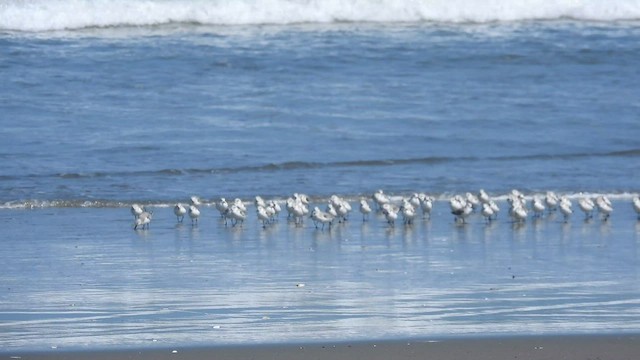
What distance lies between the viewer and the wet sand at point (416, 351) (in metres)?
8.19

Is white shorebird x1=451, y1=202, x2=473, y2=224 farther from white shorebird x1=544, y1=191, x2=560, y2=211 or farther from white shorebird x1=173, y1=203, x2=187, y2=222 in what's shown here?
white shorebird x1=173, y1=203, x2=187, y2=222

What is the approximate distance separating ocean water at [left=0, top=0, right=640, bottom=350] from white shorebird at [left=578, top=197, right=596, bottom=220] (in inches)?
7.6

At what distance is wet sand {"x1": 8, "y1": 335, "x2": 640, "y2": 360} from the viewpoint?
819 centimetres

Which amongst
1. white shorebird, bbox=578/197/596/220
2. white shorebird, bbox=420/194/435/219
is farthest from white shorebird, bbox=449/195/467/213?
white shorebird, bbox=578/197/596/220

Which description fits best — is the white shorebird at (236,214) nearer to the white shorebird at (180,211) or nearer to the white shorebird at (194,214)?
the white shorebird at (194,214)

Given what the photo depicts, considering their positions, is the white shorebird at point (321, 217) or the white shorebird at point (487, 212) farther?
the white shorebird at point (487, 212)

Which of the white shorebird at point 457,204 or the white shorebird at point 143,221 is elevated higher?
the white shorebird at point 457,204

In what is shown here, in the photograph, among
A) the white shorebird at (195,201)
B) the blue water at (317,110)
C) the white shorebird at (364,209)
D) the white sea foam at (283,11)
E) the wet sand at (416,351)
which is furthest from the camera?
the white sea foam at (283,11)

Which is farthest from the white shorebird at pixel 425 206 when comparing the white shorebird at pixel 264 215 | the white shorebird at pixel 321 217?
the white shorebird at pixel 264 215

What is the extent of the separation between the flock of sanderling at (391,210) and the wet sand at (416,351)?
19.4 feet

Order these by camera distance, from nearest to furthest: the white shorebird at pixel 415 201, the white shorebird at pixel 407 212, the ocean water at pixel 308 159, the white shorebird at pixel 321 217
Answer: the ocean water at pixel 308 159 → the white shorebird at pixel 321 217 → the white shorebird at pixel 407 212 → the white shorebird at pixel 415 201

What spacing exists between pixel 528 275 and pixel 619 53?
709 inches

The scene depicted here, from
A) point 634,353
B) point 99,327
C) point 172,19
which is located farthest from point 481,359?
point 172,19

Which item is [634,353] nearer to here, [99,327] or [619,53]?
[99,327]
